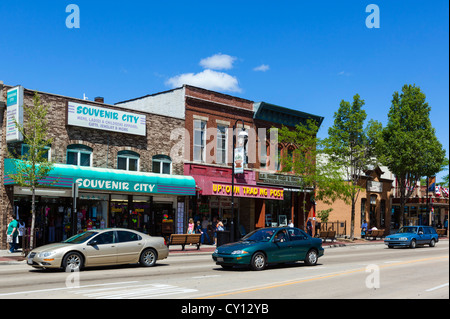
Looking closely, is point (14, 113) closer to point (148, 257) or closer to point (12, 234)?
point (12, 234)

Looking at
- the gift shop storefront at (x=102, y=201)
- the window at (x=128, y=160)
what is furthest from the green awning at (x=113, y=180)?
the window at (x=128, y=160)

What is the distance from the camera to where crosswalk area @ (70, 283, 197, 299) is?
1123 cm

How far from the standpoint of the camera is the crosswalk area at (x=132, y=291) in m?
11.2

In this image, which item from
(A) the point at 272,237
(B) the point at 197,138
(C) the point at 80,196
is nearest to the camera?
(A) the point at 272,237

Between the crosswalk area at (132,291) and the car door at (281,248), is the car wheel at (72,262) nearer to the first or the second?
the crosswalk area at (132,291)

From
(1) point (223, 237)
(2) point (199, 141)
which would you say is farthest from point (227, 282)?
(2) point (199, 141)

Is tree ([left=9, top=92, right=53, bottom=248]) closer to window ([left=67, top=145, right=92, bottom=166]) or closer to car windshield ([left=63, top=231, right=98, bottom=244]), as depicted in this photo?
window ([left=67, top=145, right=92, bottom=166])

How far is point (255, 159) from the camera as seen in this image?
37219mm

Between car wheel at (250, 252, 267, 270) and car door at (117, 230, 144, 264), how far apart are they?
13.4 ft

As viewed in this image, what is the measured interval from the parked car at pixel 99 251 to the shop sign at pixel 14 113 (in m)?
8.86
